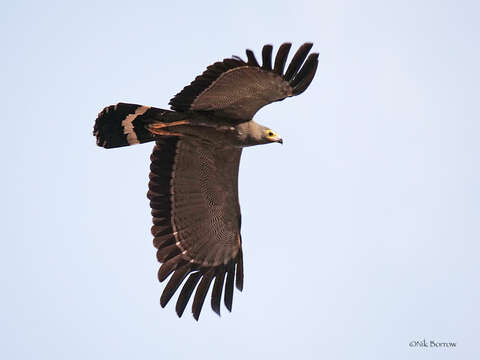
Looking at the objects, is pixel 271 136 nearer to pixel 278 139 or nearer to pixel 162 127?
pixel 278 139

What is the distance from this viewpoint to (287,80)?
12.3 m

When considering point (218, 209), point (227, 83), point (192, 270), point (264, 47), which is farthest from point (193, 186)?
point (264, 47)

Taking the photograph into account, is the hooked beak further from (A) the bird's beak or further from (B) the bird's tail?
(B) the bird's tail

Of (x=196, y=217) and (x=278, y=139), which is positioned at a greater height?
(x=278, y=139)

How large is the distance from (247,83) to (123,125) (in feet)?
8.71

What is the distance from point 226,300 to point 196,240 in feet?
4.19

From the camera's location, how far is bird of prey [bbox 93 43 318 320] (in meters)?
13.3

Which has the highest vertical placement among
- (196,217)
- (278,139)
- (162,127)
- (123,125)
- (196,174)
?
(123,125)

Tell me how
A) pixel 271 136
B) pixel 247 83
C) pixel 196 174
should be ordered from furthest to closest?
pixel 196 174 < pixel 271 136 < pixel 247 83

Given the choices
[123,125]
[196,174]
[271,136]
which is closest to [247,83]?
[271,136]

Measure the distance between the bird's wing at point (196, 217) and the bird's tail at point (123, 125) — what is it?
0.39 meters

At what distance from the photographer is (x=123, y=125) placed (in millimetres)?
13898

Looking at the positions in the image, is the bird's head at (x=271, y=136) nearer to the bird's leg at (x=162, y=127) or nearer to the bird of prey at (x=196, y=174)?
the bird of prey at (x=196, y=174)

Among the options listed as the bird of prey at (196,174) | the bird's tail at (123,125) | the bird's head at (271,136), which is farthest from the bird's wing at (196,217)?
the bird's head at (271,136)
